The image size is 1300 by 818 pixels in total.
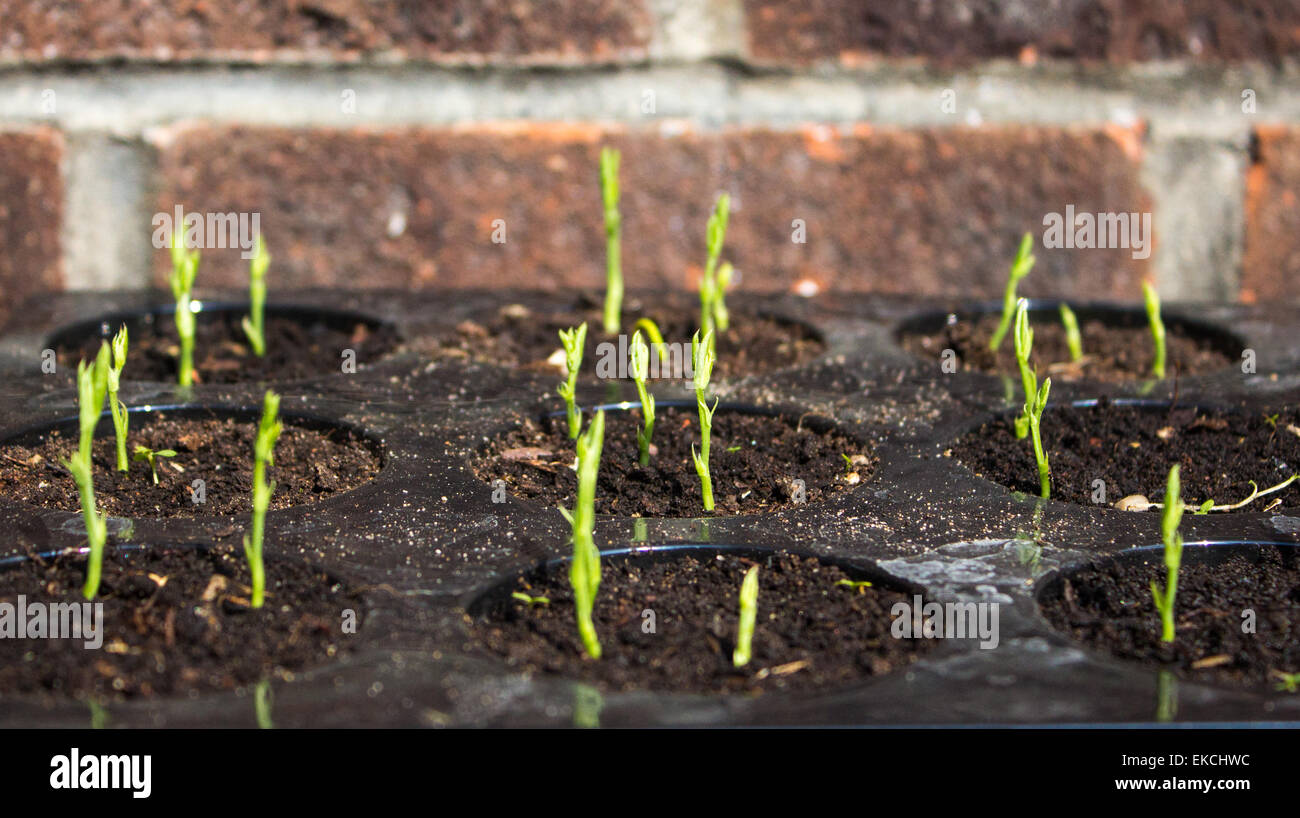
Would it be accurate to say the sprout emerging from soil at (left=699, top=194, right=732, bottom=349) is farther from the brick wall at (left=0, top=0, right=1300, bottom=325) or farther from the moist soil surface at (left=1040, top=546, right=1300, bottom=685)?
the moist soil surface at (left=1040, top=546, right=1300, bottom=685)

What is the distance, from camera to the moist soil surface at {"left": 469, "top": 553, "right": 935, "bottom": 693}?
631mm

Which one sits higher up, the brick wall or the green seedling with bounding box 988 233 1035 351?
the brick wall

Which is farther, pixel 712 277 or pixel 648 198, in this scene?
pixel 648 198

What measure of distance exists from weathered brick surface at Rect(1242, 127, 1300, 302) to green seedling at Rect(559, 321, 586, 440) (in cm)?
71

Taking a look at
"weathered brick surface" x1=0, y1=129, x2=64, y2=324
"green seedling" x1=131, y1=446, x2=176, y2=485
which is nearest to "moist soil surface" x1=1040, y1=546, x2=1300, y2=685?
"green seedling" x1=131, y1=446, x2=176, y2=485

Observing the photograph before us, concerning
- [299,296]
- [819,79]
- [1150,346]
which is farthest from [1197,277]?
[299,296]

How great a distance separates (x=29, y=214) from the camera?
48.7 inches

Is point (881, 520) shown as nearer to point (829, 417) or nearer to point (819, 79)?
point (829, 417)

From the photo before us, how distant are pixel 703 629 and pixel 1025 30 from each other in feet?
2.61

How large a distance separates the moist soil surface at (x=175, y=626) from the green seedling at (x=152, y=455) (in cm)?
12

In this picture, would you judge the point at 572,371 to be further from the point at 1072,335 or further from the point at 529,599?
the point at 1072,335

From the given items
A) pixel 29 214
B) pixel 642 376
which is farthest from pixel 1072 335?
pixel 29 214

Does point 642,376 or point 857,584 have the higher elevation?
point 642,376
